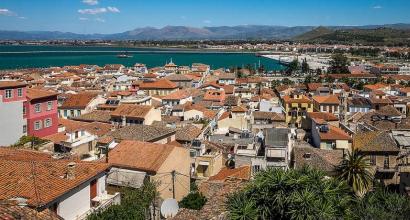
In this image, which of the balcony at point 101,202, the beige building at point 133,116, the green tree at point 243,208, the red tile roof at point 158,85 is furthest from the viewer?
the red tile roof at point 158,85

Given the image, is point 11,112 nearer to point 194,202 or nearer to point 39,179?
point 194,202

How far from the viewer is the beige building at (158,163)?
823 inches

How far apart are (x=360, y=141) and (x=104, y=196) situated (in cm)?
2158

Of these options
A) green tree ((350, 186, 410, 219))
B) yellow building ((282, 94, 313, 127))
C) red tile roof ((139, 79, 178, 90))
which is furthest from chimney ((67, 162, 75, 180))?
red tile roof ((139, 79, 178, 90))

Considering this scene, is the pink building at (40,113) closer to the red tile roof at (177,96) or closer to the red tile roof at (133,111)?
the red tile roof at (133,111)

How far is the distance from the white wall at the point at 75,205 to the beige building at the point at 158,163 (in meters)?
4.72

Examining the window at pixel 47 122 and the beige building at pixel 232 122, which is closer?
the window at pixel 47 122

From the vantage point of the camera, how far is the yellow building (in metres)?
54.1

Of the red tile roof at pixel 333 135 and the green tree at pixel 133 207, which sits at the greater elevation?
the green tree at pixel 133 207

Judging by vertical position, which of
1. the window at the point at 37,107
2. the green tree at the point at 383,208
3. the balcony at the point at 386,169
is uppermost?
the window at the point at 37,107

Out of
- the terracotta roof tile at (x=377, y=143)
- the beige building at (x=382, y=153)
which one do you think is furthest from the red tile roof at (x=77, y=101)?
the beige building at (x=382, y=153)

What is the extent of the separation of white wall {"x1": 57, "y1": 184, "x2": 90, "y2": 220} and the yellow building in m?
39.6

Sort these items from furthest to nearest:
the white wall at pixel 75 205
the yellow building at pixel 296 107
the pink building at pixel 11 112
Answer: the yellow building at pixel 296 107 < the pink building at pixel 11 112 < the white wall at pixel 75 205

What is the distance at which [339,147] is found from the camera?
113 feet
